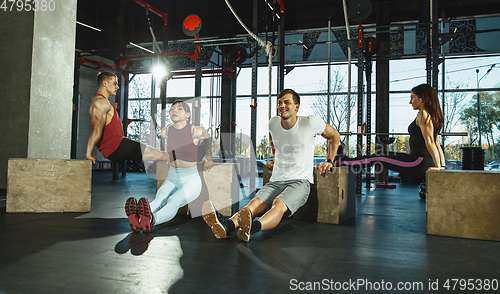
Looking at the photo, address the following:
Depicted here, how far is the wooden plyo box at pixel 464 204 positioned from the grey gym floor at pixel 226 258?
4.1 inches

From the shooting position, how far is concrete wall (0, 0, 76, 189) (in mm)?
3469

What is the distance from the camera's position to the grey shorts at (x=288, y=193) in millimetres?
2166

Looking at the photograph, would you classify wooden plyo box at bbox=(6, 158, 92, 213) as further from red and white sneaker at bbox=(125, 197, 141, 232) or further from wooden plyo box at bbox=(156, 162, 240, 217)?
red and white sneaker at bbox=(125, 197, 141, 232)

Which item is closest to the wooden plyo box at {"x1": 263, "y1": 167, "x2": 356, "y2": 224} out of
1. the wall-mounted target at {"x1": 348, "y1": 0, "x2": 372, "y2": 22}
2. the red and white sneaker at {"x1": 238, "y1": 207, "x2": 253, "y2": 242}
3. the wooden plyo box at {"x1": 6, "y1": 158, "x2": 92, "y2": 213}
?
the red and white sneaker at {"x1": 238, "y1": 207, "x2": 253, "y2": 242}

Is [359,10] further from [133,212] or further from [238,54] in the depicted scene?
[133,212]

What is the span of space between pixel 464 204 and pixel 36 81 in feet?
13.3

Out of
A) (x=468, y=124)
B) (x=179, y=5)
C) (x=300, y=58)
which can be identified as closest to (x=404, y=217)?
(x=468, y=124)

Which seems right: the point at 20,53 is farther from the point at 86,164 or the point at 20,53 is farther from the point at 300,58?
the point at 300,58

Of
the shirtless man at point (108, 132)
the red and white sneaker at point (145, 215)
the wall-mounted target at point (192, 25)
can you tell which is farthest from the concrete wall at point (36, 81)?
the red and white sneaker at point (145, 215)

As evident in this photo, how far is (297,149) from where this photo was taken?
7.71 ft

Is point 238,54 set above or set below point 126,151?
above

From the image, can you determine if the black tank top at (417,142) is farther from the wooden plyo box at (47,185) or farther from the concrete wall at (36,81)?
the concrete wall at (36,81)

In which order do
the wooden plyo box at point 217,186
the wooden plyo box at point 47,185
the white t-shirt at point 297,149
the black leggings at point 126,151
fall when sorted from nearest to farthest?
1. the white t-shirt at point 297,149
2. the black leggings at point 126,151
3. the wooden plyo box at point 217,186
4. the wooden plyo box at point 47,185

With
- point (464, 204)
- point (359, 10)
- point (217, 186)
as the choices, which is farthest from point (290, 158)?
point (359, 10)
